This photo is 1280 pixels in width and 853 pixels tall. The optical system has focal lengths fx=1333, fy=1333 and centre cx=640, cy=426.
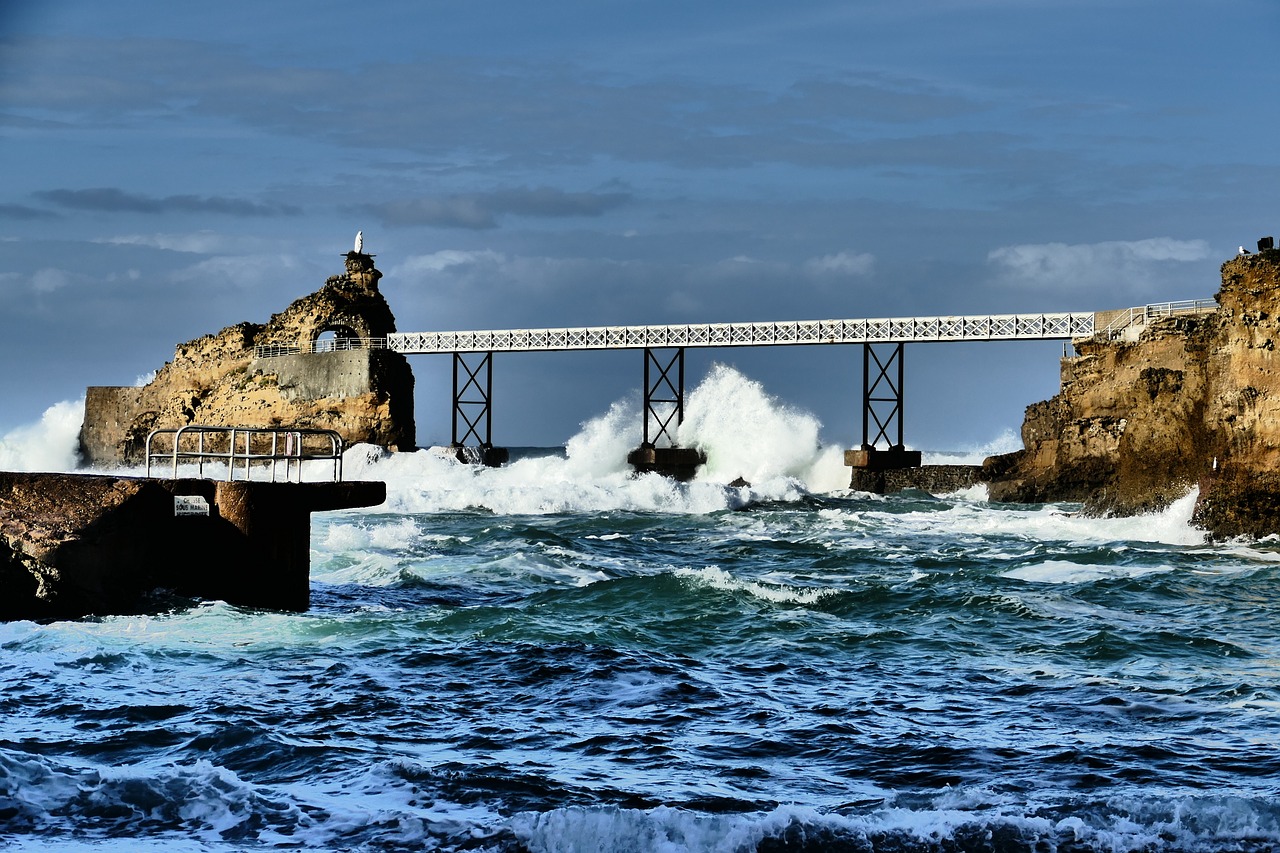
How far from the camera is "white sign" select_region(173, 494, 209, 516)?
35.1 feet

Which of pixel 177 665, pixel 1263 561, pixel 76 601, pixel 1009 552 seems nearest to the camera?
pixel 177 665

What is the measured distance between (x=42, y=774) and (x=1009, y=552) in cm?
1438

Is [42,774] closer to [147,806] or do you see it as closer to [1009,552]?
[147,806]

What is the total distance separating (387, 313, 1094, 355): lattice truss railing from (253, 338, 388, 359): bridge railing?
1135 mm

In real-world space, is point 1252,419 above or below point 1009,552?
above

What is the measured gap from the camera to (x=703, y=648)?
10078mm

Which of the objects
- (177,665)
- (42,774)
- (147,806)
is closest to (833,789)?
(147,806)

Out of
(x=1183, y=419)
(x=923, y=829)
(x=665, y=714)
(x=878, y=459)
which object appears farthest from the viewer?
(x=878, y=459)

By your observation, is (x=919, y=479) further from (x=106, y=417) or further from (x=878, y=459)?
(x=106, y=417)

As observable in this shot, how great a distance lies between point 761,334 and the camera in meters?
38.8

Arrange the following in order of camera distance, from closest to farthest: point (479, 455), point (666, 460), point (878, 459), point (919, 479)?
point (919, 479)
point (878, 459)
point (666, 460)
point (479, 455)

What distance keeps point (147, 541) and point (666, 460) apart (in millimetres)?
29754

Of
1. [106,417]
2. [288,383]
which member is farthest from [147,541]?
[106,417]

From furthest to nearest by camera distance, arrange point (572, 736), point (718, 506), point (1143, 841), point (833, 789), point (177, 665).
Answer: point (718, 506) → point (177, 665) → point (572, 736) → point (833, 789) → point (1143, 841)
